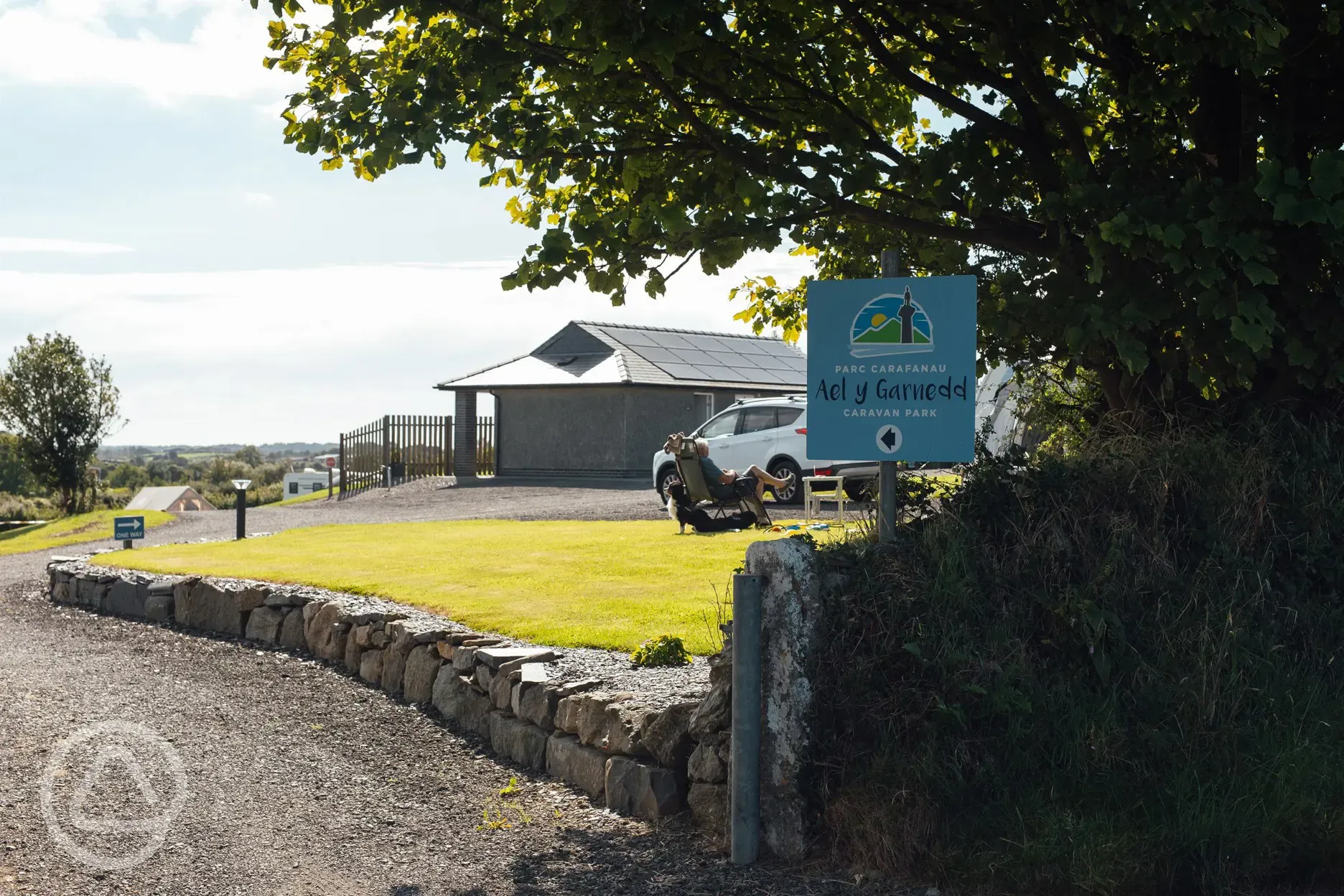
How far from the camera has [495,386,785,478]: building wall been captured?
30.6 metres

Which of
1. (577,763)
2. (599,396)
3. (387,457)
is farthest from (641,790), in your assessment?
(387,457)

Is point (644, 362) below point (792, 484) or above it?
above

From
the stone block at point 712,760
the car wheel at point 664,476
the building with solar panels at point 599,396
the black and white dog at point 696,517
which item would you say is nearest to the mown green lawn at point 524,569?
the black and white dog at point 696,517

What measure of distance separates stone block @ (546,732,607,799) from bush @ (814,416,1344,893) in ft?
5.18

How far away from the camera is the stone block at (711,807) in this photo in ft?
18.6

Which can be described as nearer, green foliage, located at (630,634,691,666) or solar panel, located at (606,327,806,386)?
green foliage, located at (630,634,691,666)

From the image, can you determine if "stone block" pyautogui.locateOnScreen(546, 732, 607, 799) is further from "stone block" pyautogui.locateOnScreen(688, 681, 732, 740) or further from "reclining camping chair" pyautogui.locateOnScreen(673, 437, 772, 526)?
"reclining camping chair" pyautogui.locateOnScreen(673, 437, 772, 526)

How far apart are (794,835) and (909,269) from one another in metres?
4.48

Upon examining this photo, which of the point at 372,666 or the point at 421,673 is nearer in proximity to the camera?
the point at 421,673

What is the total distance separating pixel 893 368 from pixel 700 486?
364 inches

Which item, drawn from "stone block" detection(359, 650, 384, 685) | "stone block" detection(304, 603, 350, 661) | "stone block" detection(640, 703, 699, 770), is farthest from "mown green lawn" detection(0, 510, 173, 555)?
"stone block" detection(640, 703, 699, 770)

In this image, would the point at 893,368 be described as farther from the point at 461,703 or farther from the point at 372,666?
the point at 372,666

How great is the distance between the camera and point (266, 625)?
1141 cm

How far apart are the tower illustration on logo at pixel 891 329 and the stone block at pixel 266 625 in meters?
7.21
